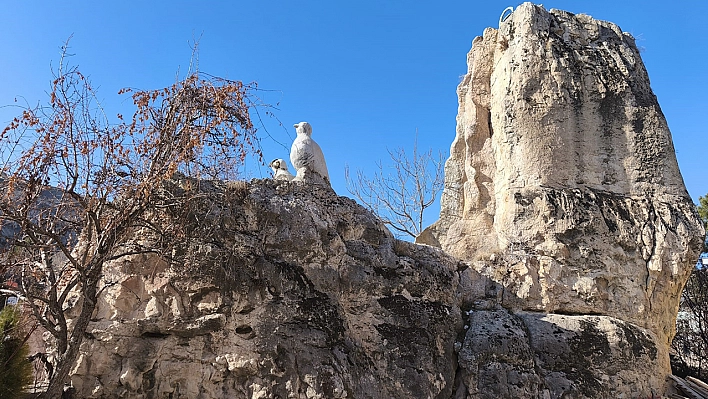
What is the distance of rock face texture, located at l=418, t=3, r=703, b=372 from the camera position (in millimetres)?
5961

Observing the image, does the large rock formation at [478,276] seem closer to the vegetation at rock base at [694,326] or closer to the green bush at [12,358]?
the green bush at [12,358]

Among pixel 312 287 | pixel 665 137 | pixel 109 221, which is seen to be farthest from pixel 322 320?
pixel 665 137

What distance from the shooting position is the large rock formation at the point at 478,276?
4.50 m

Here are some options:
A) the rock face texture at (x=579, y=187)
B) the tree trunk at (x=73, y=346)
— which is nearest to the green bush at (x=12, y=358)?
the tree trunk at (x=73, y=346)

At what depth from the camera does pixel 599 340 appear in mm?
5445

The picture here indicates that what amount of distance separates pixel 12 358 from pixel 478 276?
445cm

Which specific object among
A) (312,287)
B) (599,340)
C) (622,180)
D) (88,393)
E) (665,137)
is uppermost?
(665,137)

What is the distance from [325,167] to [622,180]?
3.57 metres

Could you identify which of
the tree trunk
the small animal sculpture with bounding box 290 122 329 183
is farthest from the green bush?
the small animal sculpture with bounding box 290 122 329 183

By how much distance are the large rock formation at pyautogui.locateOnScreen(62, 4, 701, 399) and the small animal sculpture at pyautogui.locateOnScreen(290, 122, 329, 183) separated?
0.78 metres

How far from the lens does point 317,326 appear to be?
463cm

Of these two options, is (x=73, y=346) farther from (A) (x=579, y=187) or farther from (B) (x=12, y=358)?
(A) (x=579, y=187)

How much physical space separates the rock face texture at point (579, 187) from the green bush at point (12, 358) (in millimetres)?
4466

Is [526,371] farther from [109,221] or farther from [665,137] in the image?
[109,221]
